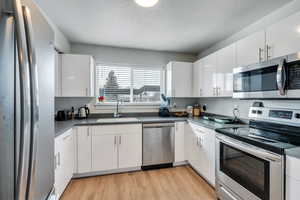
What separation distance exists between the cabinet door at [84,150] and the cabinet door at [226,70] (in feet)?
7.32

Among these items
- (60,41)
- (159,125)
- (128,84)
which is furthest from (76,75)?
(159,125)

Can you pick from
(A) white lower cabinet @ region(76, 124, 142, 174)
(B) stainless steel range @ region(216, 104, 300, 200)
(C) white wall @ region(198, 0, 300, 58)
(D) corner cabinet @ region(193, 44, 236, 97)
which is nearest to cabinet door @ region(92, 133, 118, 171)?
(A) white lower cabinet @ region(76, 124, 142, 174)

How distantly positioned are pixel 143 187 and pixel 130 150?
0.63 metres

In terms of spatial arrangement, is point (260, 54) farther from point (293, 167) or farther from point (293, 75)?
point (293, 167)

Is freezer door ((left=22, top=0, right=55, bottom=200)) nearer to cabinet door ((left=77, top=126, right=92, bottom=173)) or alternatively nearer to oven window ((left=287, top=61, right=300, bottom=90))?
cabinet door ((left=77, top=126, right=92, bottom=173))

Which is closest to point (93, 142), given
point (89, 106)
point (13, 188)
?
point (89, 106)

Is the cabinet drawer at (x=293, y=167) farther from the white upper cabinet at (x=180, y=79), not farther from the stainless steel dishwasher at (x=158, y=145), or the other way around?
the white upper cabinet at (x=180, y=79)

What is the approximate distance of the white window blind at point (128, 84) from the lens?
317cm

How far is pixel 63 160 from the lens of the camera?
192cm

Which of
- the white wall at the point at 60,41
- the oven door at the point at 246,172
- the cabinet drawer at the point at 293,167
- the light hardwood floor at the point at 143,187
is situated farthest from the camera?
the white wall at the point at 60,41

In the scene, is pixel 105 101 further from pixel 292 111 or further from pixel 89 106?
pixel 292 111

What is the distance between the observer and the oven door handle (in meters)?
1.20

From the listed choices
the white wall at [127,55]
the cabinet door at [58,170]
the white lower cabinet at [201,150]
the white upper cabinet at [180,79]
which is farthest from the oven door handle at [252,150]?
the white wall at [127,55]

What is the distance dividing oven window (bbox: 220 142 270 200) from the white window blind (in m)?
2.00
